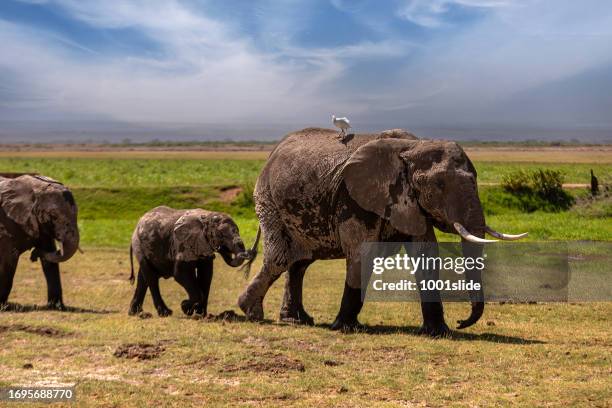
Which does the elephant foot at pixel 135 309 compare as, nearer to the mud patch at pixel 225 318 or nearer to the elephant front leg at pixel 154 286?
the elephant front leg at pixel 154 286

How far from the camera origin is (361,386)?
8.76 metres

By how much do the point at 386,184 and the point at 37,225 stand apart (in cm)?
700

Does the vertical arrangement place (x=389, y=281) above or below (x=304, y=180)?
below

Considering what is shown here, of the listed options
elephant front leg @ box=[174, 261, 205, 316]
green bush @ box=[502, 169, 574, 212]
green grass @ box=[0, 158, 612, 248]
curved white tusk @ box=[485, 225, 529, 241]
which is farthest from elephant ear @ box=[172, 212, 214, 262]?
green bush @ box=[502, 169, 574, 212]

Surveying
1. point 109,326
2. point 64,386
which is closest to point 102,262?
point 109,326

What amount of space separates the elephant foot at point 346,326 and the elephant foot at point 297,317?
119 centimetres

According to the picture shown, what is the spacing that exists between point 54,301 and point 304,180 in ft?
18.7

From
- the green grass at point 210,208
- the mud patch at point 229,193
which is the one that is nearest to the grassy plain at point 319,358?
the green grass at point 210,208

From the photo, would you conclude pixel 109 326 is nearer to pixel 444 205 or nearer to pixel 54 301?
pixel 54 301

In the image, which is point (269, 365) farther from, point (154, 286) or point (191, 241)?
point (154, 286)

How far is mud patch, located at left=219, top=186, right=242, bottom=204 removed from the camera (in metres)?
35.6

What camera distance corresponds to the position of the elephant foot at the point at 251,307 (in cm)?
1354

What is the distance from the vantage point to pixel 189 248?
1374cm

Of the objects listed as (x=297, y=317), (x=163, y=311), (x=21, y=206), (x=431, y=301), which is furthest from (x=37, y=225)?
(x=431, y=301)
